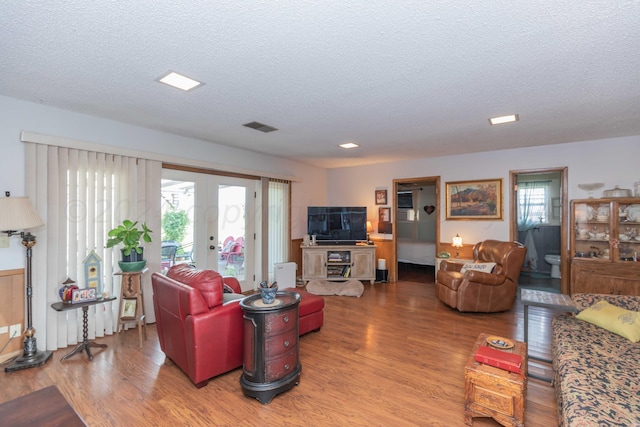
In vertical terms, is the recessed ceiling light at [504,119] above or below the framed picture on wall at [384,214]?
above

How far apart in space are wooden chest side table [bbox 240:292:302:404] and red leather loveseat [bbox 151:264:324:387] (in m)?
0.25

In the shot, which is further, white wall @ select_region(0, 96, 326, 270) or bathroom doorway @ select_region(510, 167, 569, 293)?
bathroom doorway @ select_region(510, 167, 569, 293)

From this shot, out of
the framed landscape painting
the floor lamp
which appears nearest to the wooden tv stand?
the framed landscape painting

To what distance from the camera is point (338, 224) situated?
20.2ft

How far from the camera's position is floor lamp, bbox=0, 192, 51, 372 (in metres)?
2.55

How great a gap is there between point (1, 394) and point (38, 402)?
157 cm

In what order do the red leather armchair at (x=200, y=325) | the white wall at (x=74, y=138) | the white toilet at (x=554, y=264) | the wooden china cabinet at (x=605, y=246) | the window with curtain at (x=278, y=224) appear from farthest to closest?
the white toilet at (x=554, y=264) → the window with curtain at (x=278, y=224) → the wooden china cabinet at (x=605, y=246) → the white wall at (x=74, y=138) → the red leather armchair at (x=200, y=325)

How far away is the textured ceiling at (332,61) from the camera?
1644mm

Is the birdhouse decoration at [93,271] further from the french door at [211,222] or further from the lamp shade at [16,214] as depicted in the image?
the french door at [211,222]

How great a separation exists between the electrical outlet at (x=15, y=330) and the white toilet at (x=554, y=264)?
27.0 ft

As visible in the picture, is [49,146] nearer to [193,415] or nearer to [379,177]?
[193,415]

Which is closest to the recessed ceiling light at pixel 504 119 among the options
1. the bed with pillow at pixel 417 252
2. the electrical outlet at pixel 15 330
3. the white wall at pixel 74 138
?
the white wall at pixel 74 138

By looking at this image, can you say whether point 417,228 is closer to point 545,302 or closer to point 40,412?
point 545,302

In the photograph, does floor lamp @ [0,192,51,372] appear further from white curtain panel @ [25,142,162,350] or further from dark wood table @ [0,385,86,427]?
dark wood table @ [0,385,86,427]
